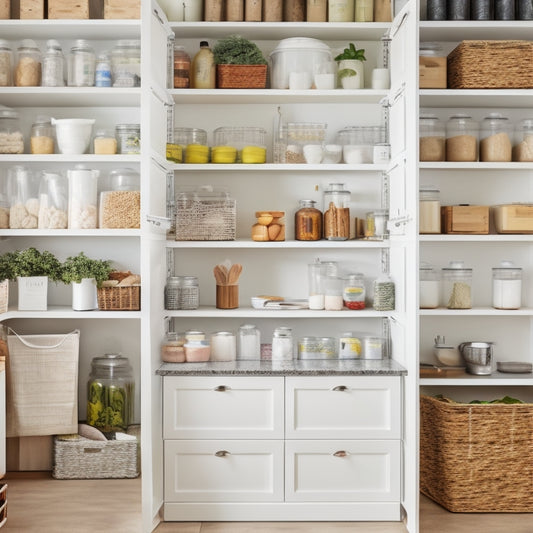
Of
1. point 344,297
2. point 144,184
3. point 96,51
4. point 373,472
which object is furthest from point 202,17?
point 373,472

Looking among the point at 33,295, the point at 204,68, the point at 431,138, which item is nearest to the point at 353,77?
the point at 431,138

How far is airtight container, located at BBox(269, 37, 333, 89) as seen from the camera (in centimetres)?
379

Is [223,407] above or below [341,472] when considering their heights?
above

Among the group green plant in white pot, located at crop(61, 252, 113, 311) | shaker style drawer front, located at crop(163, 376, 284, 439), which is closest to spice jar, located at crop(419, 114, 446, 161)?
shaker style drawer front, located at crop(163, 376, 284, 439)

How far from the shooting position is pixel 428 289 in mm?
3664

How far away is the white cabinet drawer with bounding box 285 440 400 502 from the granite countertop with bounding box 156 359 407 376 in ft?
1.10

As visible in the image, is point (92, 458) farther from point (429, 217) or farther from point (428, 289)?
point (429, 217)

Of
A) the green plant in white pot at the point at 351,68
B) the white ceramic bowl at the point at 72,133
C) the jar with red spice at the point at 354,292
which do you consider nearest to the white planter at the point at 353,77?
the green plant in white pot at the point at 351,68

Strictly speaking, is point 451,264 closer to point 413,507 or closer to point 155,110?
point 413,507

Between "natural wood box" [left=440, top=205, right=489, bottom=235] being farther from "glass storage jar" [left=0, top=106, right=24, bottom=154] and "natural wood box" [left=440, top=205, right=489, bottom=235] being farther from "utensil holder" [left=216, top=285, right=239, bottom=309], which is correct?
"glass storage jar" [left=0, top=106, right=24, bottom=154]

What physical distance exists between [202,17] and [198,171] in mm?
836

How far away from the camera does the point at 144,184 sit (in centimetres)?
332

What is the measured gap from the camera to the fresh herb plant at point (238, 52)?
377 cm

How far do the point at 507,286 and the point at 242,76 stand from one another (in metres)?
1.75
